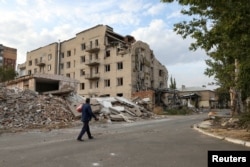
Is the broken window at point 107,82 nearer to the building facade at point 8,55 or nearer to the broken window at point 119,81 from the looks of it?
the broken window at point 119,81

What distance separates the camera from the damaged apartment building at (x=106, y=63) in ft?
184

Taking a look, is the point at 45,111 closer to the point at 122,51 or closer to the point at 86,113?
the point at 86,113

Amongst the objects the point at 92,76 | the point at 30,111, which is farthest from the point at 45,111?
the point at 92,76

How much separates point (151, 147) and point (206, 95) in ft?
251


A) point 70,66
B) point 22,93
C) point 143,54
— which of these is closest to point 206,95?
point 143,54

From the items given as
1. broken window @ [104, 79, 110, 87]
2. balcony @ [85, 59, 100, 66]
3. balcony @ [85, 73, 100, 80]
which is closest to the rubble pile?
broken window @ [104, 79, 110, 87]

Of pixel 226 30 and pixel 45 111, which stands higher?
pixel 226 30

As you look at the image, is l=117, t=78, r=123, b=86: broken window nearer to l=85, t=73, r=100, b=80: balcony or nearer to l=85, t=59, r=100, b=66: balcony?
l=85, t=73, r=100, b=80: balcony

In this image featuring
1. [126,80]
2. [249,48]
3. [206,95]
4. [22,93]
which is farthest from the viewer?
[206,95]

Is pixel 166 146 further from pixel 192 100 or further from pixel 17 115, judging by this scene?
pixel 192 100

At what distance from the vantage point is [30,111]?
24.0 m

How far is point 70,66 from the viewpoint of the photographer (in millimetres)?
67188

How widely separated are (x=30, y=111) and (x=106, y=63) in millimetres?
36263

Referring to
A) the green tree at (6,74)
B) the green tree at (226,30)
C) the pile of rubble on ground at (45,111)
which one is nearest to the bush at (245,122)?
the green tree at (226,30)
